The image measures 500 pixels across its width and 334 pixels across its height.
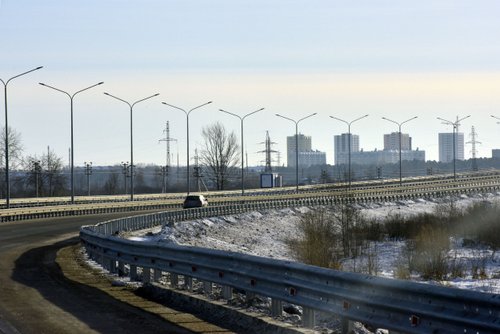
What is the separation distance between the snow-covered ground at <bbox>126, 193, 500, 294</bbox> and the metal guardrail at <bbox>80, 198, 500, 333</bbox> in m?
9.42

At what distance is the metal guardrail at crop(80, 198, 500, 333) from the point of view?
9438mm

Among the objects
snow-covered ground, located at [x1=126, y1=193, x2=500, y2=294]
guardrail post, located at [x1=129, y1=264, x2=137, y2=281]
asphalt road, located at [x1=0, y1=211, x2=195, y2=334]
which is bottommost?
snow-covered ground, located at [x1=126, y1=193, x2=500, y2=294]

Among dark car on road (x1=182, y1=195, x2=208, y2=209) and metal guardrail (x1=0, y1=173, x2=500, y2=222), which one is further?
dark car on road (x1=182, y1=195, x2=208, y2=209)

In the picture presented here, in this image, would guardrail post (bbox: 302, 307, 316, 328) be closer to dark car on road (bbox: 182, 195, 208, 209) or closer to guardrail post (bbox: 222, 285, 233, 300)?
guardrail post (bbox: 222, 285, 233, 300)

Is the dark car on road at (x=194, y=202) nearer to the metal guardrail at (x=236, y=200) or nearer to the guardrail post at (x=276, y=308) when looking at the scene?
the metal guardrail at (x=236, y=200)

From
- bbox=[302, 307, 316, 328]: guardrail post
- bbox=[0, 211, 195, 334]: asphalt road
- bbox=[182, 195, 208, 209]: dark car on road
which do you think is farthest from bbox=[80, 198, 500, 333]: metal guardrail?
bbox=[182, 195, 208, 209]: dark car on road

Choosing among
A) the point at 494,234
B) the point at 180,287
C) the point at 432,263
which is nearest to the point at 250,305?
the point at 180,287

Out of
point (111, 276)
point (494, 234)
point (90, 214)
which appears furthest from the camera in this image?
point (90, 214)

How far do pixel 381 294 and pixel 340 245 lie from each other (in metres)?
33.4

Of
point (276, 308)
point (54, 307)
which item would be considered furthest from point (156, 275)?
point (276, 308)

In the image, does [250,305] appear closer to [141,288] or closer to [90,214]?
[141,288]

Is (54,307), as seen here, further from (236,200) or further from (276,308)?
(236,200)

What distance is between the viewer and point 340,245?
44.1 meters

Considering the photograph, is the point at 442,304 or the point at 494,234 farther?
the point at 494,234
